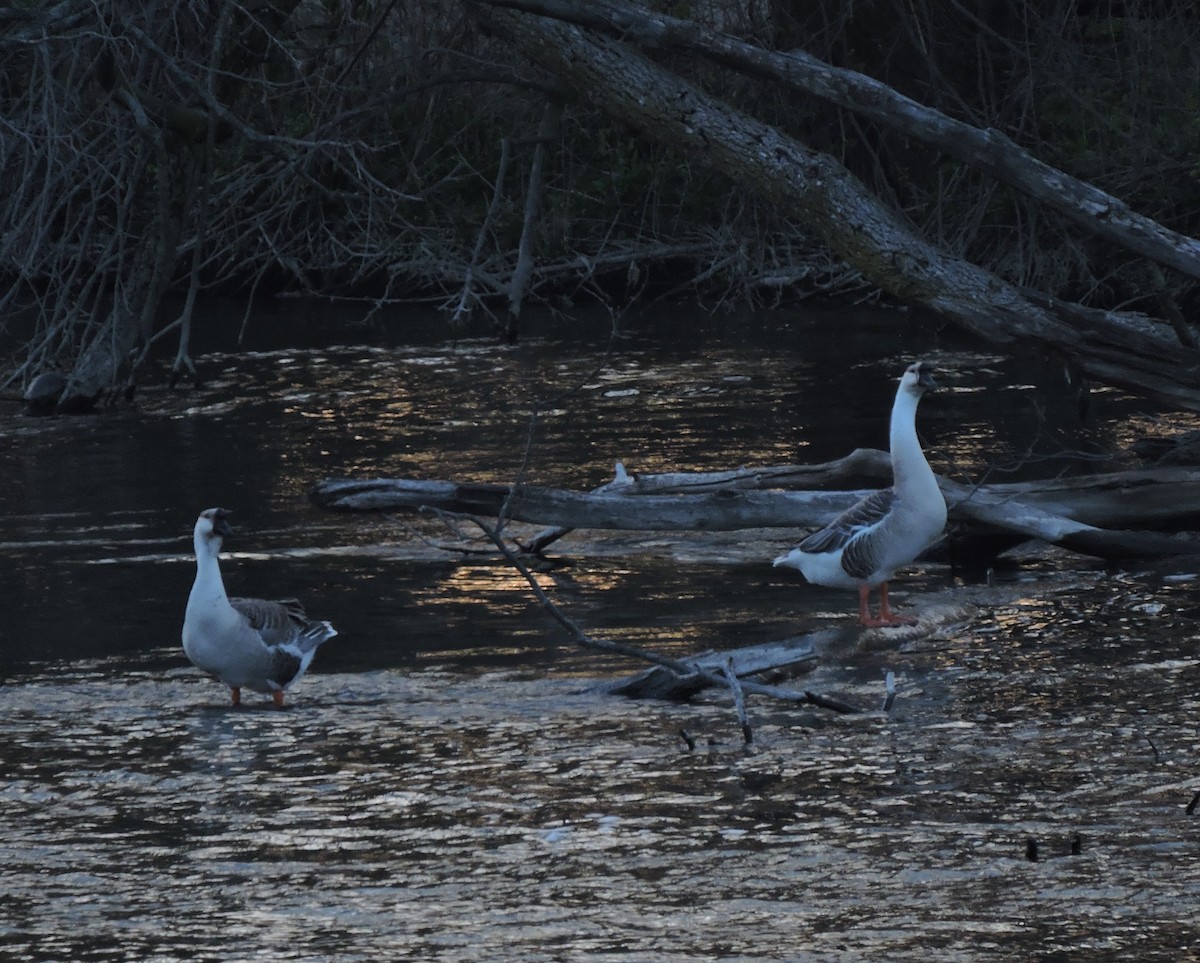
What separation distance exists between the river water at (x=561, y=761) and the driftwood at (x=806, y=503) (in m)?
0.35

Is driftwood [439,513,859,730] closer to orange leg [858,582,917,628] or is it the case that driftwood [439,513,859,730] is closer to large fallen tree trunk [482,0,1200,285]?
orange leg [858,582,917,628]

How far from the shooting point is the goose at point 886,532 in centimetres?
1052

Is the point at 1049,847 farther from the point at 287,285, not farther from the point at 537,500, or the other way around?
the point at 287,285

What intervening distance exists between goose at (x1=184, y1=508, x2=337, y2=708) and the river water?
0.68 feet

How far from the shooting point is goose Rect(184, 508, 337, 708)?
9383 mm

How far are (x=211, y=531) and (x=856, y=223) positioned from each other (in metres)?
4.56

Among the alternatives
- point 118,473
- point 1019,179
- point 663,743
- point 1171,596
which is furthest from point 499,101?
point 663,743

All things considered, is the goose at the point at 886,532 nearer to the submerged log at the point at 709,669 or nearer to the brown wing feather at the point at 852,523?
the brown wing feather at the point at 852,523

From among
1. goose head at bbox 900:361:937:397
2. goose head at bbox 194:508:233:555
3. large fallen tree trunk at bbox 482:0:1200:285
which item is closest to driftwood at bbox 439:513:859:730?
goose head at bbox 194:508:233:555

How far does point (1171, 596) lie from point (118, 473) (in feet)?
32.3

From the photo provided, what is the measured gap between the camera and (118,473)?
57.3 ft

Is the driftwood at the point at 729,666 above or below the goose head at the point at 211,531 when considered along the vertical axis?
below

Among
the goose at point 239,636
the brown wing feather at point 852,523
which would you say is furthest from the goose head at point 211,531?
the brown wing feather at point 852,523

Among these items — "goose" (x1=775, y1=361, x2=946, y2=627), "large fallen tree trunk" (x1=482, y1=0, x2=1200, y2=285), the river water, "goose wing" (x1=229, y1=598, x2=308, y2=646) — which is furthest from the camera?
"large fallen tree trunk" (x1=482, y1=0, x2=1200, y2=285)
